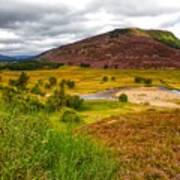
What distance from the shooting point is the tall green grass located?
8.52 meters

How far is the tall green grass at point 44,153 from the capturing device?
8.52 meters

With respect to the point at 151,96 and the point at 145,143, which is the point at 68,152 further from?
the point at 151,96

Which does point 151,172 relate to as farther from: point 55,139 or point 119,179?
point 55,139

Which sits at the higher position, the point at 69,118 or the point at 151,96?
the point at 69,118

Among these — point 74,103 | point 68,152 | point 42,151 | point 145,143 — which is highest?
point 42,151

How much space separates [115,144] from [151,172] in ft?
8.45

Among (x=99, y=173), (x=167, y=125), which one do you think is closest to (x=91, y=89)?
(x=167, y=125)

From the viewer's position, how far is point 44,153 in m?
9.11

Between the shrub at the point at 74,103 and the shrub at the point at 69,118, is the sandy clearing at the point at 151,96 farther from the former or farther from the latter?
the shrub at the point at 69,118

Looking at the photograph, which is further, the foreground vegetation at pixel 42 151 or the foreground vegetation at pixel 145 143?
the foreground vegetation at pixel 145 143

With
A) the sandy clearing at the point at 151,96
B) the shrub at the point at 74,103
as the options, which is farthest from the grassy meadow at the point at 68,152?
the sandy clearing at the point at 151,96

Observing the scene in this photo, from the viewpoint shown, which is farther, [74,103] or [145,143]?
[74,103]

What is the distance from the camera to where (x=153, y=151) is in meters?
13.9

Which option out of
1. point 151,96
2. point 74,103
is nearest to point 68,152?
point 74,103
